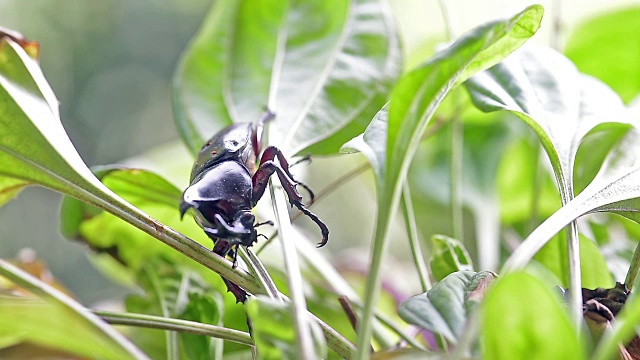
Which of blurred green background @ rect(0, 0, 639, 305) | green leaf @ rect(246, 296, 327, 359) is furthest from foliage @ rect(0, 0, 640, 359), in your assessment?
blurred green background @ rect(0, 0, 639, 305)

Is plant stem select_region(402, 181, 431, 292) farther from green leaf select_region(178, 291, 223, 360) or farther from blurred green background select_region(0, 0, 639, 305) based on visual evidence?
blurred green background select_region(0, 0, 639, 305)

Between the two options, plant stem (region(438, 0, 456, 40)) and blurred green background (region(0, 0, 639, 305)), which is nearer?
plant stem (region(438, 0, 456, 40))

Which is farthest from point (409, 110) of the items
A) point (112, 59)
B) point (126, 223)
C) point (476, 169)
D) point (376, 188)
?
point (112, 59)

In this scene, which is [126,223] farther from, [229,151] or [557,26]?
[557,26]

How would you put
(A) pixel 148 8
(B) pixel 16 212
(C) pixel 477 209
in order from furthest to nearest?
(A) pixel 148 8 → (B) pixel 16 212 → (C) pixel 477 209

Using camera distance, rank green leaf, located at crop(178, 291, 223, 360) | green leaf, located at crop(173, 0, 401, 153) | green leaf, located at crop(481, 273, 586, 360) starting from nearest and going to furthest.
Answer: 1. green leaf, located at crop(481, 273, 586, 360)
2. green leaf, located at crop(178, 291, 223, 360)
3. green leaf, located at crop(173, 0, 401, 153)

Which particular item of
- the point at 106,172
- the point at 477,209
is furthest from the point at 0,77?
the point at 477,209

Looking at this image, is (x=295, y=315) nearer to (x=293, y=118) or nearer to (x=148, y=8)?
(x=293, y=118)
